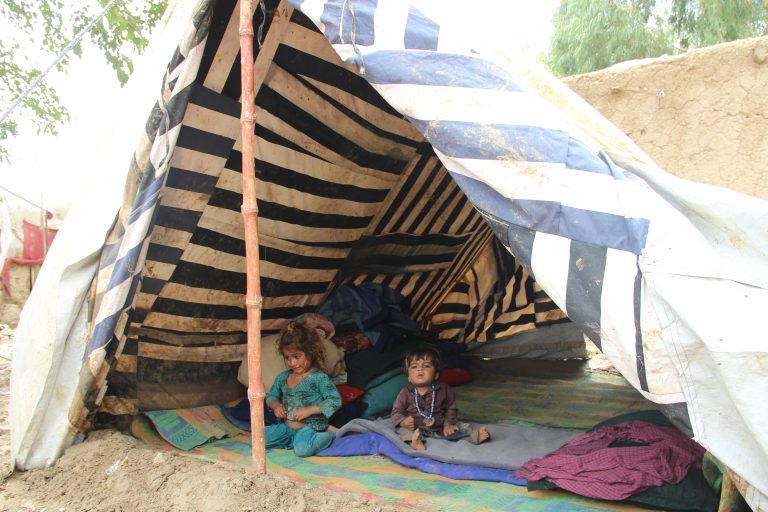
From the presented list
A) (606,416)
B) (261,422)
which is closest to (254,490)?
(261,422)

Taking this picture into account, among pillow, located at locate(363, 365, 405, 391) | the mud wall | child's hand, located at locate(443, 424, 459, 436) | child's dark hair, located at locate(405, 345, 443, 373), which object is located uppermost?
the mud wall

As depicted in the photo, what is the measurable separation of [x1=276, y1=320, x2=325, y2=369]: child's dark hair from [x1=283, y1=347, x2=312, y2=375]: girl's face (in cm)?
2

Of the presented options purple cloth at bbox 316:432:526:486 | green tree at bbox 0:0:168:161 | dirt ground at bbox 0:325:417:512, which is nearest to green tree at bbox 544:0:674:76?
green tree at bbox 0:0:168:161

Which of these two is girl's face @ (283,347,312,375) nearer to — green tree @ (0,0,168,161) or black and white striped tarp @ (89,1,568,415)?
black and white striped tarp @ (89,1,568,415)

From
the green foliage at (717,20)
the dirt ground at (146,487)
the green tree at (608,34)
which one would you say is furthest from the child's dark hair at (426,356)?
the green foliage at (717,20)

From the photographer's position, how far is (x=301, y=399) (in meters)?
3.20

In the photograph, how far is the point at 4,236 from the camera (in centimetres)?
736

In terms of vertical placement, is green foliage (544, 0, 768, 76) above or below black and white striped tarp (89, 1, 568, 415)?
above

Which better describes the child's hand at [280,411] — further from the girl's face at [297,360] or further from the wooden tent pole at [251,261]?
the wooden tent pole at [251,261]

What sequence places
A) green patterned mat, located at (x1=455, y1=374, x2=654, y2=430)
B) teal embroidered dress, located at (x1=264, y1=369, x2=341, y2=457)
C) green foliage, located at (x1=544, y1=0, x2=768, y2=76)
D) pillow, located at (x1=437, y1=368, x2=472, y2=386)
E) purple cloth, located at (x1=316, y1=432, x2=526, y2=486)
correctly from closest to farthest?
purple cloth, located at (x1=316, y1=432, x2=526, y2=486)
teal embroidered dress, located at (x1=264, y1=369, x2=341, y2=457)
green patterned mat, located at (x1=455, y1=374, x2=654, y2=430)
pillow, located at (x1=437, y1=368, x2=472, y2=386)
green foliage, located at (x1=544, y1=0, x2=768, y2=76)

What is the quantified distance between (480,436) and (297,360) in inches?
38.8

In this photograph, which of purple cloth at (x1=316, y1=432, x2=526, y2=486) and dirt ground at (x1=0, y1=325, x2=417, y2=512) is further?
purple cloth at (x1=316, y1=432, x2=526, y2=486)

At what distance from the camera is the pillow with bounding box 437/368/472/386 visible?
4214mm

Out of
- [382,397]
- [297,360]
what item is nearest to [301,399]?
[297,360]
